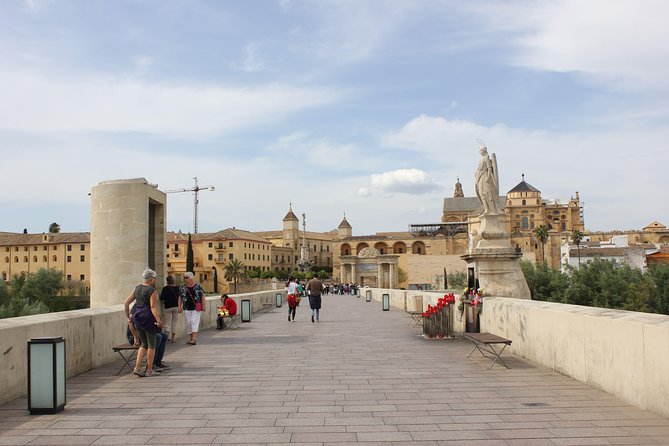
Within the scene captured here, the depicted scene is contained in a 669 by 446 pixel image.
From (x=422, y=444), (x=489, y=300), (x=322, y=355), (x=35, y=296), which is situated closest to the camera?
(x=422, y=444)

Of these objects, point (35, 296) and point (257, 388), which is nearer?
point (257, 388)

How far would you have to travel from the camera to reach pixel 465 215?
149500mm

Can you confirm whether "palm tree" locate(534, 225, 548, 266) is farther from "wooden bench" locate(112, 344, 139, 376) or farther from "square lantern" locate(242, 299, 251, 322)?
"wooden bench" locate(112, 344, 139, 376)

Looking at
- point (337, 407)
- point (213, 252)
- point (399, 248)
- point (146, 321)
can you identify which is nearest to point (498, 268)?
point (146, 321)

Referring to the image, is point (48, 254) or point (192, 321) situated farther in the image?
point (48, 254)

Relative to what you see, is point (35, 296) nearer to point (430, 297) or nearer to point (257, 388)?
point (430, 297)

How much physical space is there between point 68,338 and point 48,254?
368 feet

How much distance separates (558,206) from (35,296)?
108 metres

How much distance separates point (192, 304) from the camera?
13.8 meters

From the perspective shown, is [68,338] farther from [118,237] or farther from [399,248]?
[399,248]

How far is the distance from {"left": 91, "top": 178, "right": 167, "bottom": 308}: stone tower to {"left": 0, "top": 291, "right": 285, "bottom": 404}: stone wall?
184 cm

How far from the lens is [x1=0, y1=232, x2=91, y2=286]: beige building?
10975cm

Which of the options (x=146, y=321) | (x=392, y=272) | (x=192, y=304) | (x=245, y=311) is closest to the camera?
(x=146, y=321)

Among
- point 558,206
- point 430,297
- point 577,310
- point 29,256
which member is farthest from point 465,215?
point 577,310
